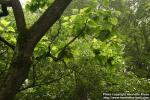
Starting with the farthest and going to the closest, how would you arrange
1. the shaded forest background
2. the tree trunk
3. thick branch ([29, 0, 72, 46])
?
the shaded forest background
thick branch ([29, 0, 72, 46])
the tree trunk

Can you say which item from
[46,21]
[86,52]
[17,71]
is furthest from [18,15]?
[86,52]

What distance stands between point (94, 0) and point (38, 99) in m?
8.65

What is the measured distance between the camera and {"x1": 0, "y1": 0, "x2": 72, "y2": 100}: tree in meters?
3.10

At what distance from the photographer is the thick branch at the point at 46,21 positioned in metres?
3.22

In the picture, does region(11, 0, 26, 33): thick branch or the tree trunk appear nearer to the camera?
the tree trunk

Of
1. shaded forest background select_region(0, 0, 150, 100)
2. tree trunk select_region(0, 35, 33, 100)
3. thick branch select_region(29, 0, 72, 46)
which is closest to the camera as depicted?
tree trunk select_region(0, 35, 33, 100)

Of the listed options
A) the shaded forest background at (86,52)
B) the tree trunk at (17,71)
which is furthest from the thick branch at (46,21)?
the shaded forest background at (86,52)

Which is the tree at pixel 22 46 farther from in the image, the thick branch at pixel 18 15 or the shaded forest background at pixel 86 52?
the shaded forest background at pixel 86 52

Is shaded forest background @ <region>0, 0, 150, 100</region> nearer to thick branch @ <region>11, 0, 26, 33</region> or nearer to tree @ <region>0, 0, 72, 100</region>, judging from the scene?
tree @ <region>0, 0, 72, 100</region>

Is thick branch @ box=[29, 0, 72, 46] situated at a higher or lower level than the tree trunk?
higher

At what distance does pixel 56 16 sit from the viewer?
3.29m

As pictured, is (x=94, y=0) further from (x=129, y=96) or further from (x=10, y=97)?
(x=129, y=96)

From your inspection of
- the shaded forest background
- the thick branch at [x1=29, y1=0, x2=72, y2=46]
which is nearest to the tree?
the thick branch at [x1=29, y1=0, x2=72, y2=46]

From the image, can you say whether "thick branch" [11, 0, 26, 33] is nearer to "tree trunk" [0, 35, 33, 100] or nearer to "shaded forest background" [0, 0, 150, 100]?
"tree trunk" [0, 35, 33, 100]
